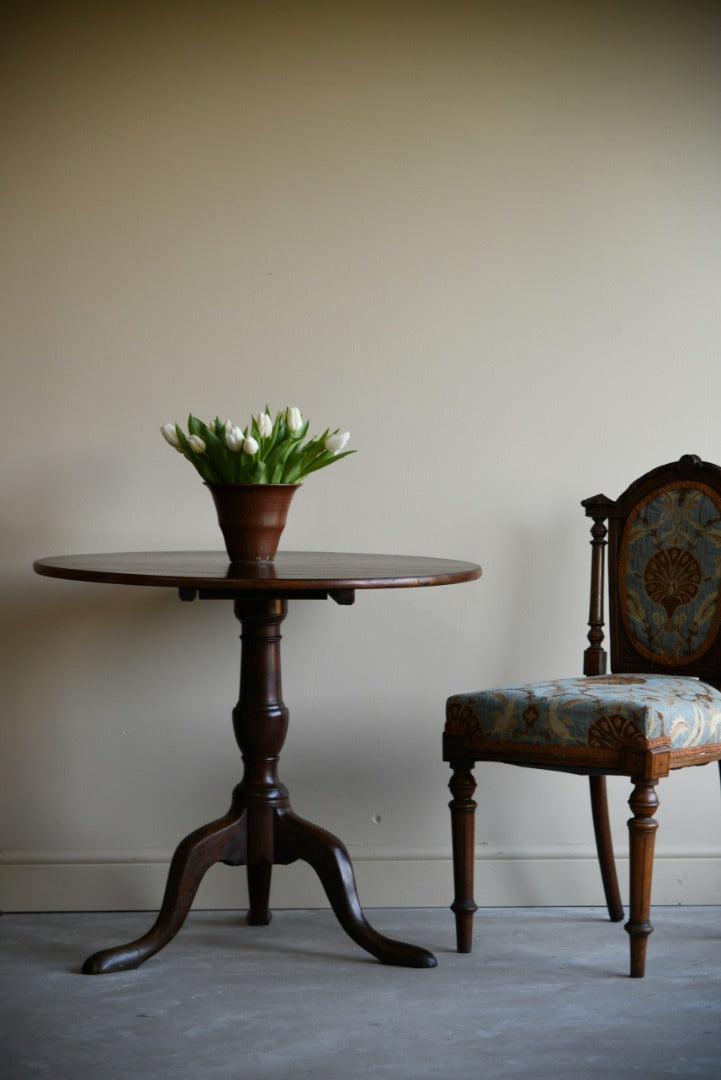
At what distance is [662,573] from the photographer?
2.76 meters

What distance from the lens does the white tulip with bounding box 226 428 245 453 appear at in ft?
7.74

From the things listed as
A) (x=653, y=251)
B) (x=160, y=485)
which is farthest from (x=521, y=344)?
(x=160, y=485)

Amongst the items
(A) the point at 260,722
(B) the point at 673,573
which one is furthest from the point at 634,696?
(A) the point at 260,722

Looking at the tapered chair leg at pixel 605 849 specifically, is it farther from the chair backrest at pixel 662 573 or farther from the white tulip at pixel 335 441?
the white tulip at pixel 335 441

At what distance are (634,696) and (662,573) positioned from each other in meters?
0.47

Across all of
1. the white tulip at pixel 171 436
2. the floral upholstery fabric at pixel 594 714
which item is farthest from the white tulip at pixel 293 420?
the floral upholstery fabric at pixel 594 714

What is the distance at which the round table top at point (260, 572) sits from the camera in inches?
82.9

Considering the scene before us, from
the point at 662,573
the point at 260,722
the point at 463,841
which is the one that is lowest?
the point at 463,841

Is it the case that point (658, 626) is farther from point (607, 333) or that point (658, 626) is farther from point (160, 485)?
point (160, 485)

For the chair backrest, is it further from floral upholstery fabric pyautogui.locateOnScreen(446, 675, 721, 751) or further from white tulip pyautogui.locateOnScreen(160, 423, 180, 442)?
white tulip pyautogui.locateOnScreen(160, 423, 180, 442)

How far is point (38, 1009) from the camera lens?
2.18 meters

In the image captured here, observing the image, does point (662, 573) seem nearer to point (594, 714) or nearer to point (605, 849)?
point (594, 714)

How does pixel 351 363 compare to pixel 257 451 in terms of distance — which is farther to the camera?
pixel 351 363

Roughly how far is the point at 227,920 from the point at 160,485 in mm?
1049
